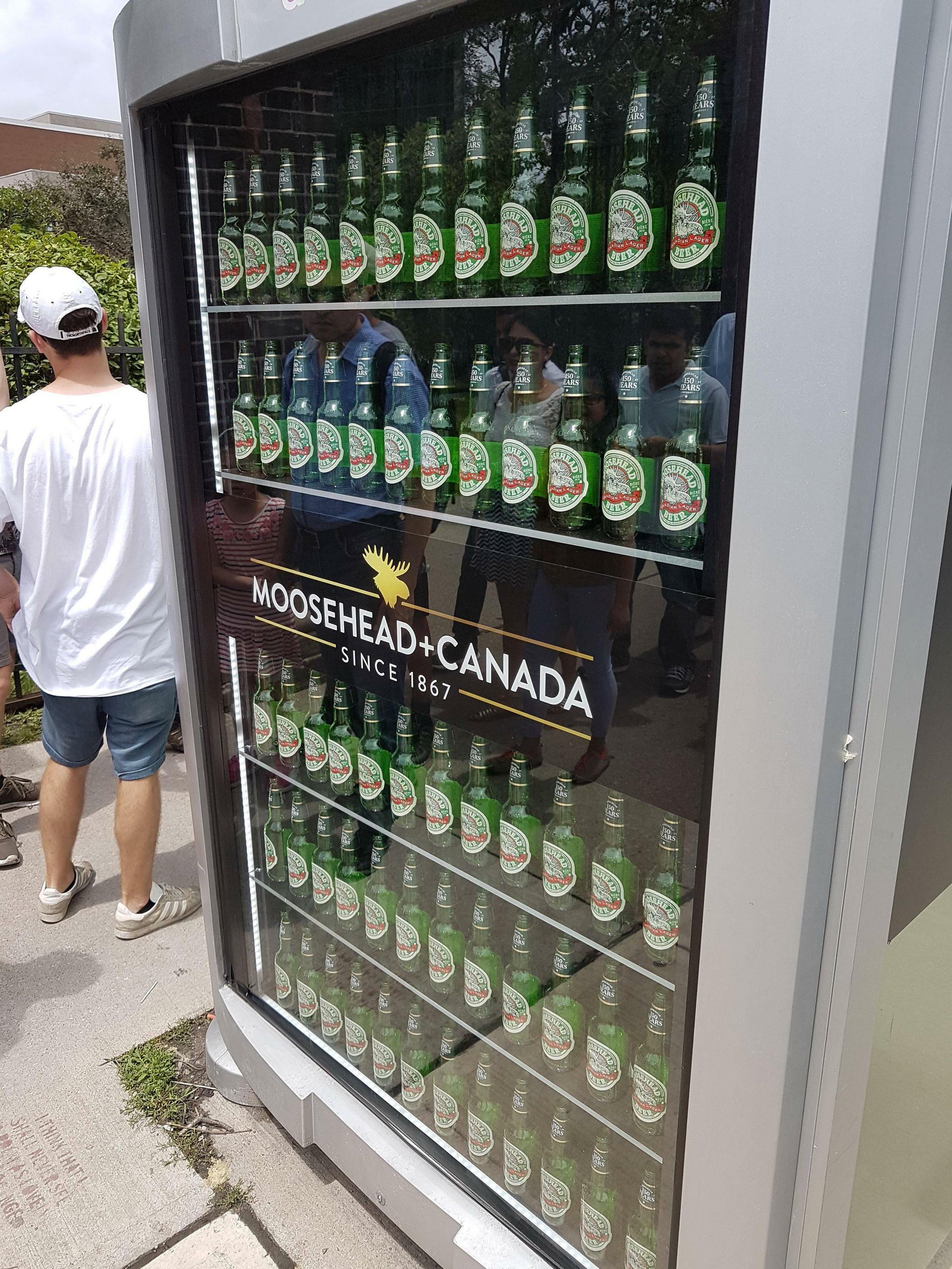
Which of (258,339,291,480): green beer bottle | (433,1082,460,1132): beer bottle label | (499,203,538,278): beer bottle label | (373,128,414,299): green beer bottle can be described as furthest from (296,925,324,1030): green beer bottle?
(499,203,538,278): beer bottle label

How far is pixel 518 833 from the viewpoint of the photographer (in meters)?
2.02

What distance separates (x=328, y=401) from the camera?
2.16 meters

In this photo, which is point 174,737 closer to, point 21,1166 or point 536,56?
point 21,1166

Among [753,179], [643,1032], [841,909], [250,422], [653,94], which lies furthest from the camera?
[250,422]

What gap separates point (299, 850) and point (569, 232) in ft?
5.73

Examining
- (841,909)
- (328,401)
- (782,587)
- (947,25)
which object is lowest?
(841,909)

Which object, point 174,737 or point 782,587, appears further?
point 174,737

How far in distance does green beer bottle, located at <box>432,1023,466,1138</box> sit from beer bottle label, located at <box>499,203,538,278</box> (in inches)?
69.3

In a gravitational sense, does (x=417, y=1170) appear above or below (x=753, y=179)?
below

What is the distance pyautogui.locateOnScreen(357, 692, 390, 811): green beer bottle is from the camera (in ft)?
7.66

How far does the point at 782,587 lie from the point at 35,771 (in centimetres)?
436

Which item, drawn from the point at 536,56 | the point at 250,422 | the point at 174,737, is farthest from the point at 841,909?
the point at 174,737

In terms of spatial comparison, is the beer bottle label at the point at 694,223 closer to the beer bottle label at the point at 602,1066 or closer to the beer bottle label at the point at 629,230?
the beer bottle label at the point at 629,230

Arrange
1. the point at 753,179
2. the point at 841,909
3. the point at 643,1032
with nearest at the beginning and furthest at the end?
the point at 753,179
the point at 841,909
the point at 643,1032
